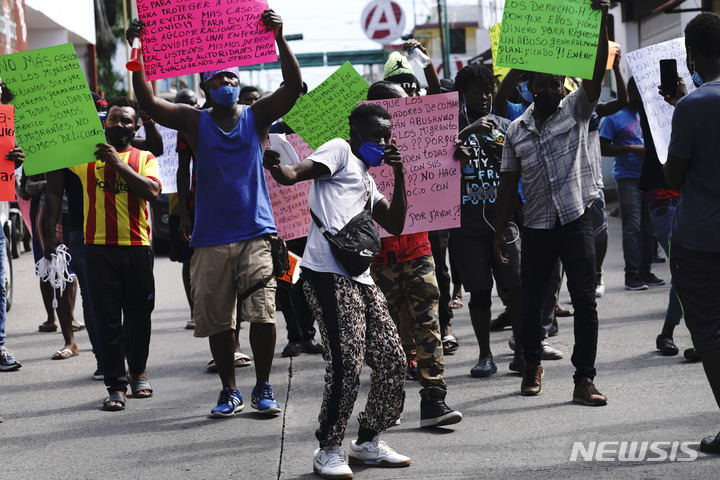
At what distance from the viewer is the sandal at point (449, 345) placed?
7793 mm

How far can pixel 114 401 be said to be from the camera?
21.1ft

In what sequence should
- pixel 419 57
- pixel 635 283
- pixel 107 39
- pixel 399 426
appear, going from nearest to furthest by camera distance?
1. pixel 399 426
2. pixel 419 57
3. pixel 635 283
4. pixel 107 39

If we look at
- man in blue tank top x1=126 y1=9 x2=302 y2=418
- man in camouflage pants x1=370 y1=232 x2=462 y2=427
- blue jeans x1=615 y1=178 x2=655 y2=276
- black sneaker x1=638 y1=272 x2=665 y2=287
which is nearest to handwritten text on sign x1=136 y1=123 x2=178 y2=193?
man in blue tank top x1=126 y1=9 x2=302 y2=418

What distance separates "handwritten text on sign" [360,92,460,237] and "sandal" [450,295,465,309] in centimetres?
375

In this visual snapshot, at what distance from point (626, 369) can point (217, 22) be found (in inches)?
135

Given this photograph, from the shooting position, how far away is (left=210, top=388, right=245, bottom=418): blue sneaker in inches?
239

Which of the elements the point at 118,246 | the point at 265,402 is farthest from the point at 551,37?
the point at 118,246

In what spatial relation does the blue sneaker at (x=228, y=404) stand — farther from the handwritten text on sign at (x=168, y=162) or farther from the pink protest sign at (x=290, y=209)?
the handwritten text on sign at (x=168, y=162)

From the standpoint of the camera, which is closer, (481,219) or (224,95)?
(224,95)

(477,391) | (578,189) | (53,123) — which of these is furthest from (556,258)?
(53,123)

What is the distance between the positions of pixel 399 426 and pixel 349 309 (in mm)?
1192

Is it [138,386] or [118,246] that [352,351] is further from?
[138,386]

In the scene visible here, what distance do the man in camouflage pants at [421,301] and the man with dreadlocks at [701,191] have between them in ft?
4.53

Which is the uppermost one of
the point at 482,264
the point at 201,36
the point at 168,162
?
the point at 201,36
